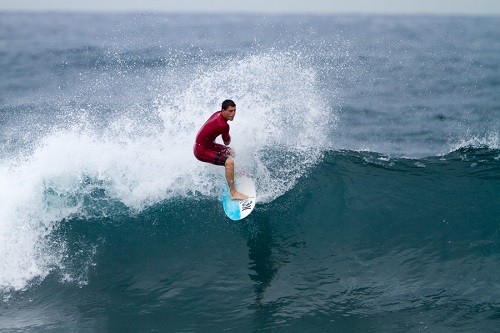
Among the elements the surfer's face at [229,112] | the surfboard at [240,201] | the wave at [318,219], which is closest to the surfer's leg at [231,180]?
the surfboard at [240,201]

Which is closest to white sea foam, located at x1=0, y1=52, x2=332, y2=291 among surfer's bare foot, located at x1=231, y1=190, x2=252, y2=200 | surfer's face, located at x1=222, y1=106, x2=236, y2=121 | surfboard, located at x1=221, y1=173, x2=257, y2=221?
surfboard, located at x1=221, y1=173, x2=257, y2=221

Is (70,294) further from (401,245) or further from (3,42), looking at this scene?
(3,42)

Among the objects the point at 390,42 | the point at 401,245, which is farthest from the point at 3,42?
the point at 401,245

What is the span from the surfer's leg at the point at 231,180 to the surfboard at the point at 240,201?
0.10 metres

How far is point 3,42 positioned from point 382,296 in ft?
97.7

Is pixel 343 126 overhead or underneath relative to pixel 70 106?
underneath

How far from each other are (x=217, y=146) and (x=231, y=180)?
56 centimetres

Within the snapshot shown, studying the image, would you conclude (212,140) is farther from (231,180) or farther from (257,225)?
(257,225)

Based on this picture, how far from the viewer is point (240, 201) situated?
27.7 feet

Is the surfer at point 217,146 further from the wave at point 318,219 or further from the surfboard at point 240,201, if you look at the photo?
the wave at point 318,219

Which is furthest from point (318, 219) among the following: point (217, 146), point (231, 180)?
point (217, 146)

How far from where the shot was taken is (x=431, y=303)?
748 cm

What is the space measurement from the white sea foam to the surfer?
1.36m

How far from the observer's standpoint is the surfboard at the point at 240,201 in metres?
8.38
